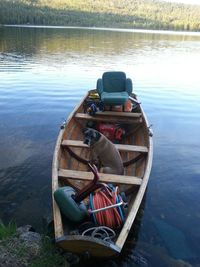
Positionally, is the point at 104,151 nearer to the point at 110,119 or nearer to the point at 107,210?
the point at 107,210

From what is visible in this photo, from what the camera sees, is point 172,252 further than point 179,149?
No

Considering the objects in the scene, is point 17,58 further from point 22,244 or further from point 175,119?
point 22,244

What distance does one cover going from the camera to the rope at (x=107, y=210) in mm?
5747

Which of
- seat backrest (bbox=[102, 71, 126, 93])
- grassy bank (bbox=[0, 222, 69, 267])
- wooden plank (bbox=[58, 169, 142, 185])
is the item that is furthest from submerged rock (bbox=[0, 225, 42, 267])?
seat backrest (bbox=[102, 71, 126, 93])

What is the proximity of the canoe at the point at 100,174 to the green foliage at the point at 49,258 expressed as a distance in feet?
1.13

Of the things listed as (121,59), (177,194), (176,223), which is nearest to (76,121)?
(177,194)

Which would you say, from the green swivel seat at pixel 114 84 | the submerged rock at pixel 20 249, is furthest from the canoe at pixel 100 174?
the green swivel seat at pixel 114 84

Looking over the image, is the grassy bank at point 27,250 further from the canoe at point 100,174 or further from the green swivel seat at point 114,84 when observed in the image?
the green swivel seat at point 114,84

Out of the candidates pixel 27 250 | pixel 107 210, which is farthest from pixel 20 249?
pixel 107 210

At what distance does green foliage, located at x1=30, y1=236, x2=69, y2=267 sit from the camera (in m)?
5.25

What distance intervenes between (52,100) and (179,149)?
8.32 meters

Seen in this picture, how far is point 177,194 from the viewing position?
8.70m

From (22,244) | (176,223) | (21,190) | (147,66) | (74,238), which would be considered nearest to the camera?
(74,238)

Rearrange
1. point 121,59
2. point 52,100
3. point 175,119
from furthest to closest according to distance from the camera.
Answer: point 121,59 → point 52,100 → point 175,119
